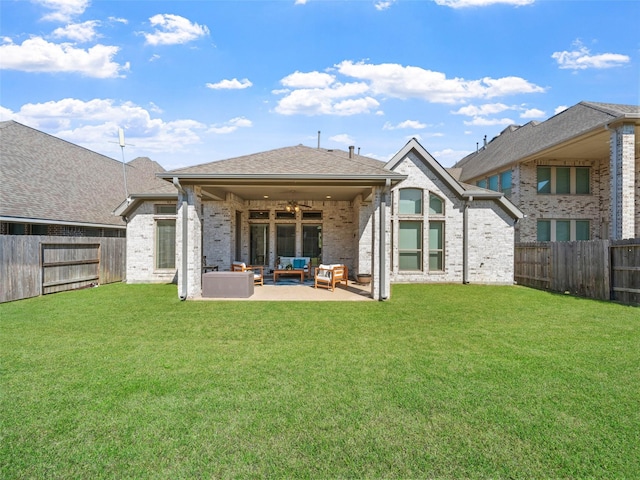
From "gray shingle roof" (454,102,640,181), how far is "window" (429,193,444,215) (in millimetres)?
5747

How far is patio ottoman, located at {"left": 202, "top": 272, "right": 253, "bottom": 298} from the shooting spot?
34.1 feet

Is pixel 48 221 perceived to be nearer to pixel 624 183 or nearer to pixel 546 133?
pixel 624 183

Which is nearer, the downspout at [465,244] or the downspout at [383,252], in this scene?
the downspout at [383,252]

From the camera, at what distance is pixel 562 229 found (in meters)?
18.0

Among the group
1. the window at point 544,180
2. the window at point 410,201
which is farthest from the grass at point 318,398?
the window at point 544,180

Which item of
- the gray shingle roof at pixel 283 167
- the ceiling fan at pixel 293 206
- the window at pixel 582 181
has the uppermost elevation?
the window at pixel 582 181

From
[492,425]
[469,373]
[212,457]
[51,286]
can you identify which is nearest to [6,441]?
[212,457]

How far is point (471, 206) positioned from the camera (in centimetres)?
1404

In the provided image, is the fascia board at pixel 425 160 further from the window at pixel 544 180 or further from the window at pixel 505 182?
the window at pixel 544 180

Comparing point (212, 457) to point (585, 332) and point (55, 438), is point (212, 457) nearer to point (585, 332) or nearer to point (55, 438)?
point (55, 438)

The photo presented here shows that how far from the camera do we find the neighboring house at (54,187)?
12.9 m

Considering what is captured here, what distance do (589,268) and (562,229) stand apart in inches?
324

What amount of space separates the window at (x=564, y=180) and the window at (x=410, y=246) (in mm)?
8595

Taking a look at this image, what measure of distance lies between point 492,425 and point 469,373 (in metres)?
1.32
